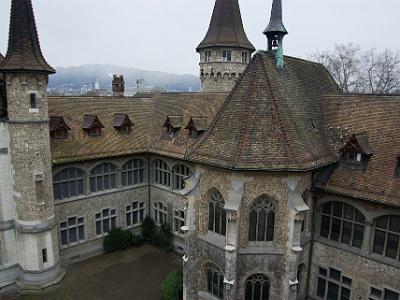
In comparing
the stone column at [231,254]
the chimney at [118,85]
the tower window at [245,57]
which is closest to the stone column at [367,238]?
the stone column at [231,254]

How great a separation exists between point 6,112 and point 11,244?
26.4 feet

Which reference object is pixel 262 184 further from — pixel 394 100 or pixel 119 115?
pixel 119 115

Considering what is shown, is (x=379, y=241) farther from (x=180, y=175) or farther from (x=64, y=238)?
(x=64, y=238)

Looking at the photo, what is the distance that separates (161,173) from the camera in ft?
87.7

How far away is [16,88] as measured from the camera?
19.1m

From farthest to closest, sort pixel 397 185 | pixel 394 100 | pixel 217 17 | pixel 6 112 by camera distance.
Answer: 1. pixel 217 17
2. pixel 6 112
3. pixel 394 100
4. pixel 397 185

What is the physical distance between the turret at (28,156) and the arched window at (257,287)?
12.4m

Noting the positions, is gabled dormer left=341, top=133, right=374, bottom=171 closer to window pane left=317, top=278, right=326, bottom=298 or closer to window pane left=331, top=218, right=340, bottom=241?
window pane left=331, top=218, right=340, bottom=241

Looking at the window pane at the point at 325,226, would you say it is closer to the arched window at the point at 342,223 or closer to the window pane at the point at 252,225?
the arched window at the point at 342,223

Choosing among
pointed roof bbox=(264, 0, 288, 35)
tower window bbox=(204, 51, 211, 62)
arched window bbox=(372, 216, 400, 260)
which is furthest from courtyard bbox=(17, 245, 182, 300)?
tower window bbox=(204, 51, 211, 62)

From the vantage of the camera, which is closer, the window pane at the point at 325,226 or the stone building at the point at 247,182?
the stone building at the point at 247,182

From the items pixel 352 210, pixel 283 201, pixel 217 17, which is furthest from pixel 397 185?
pixel 217 17

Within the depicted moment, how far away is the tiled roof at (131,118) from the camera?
77.2 ft

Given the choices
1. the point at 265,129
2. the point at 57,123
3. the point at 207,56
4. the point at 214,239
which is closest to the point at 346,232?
the point at 214,239
